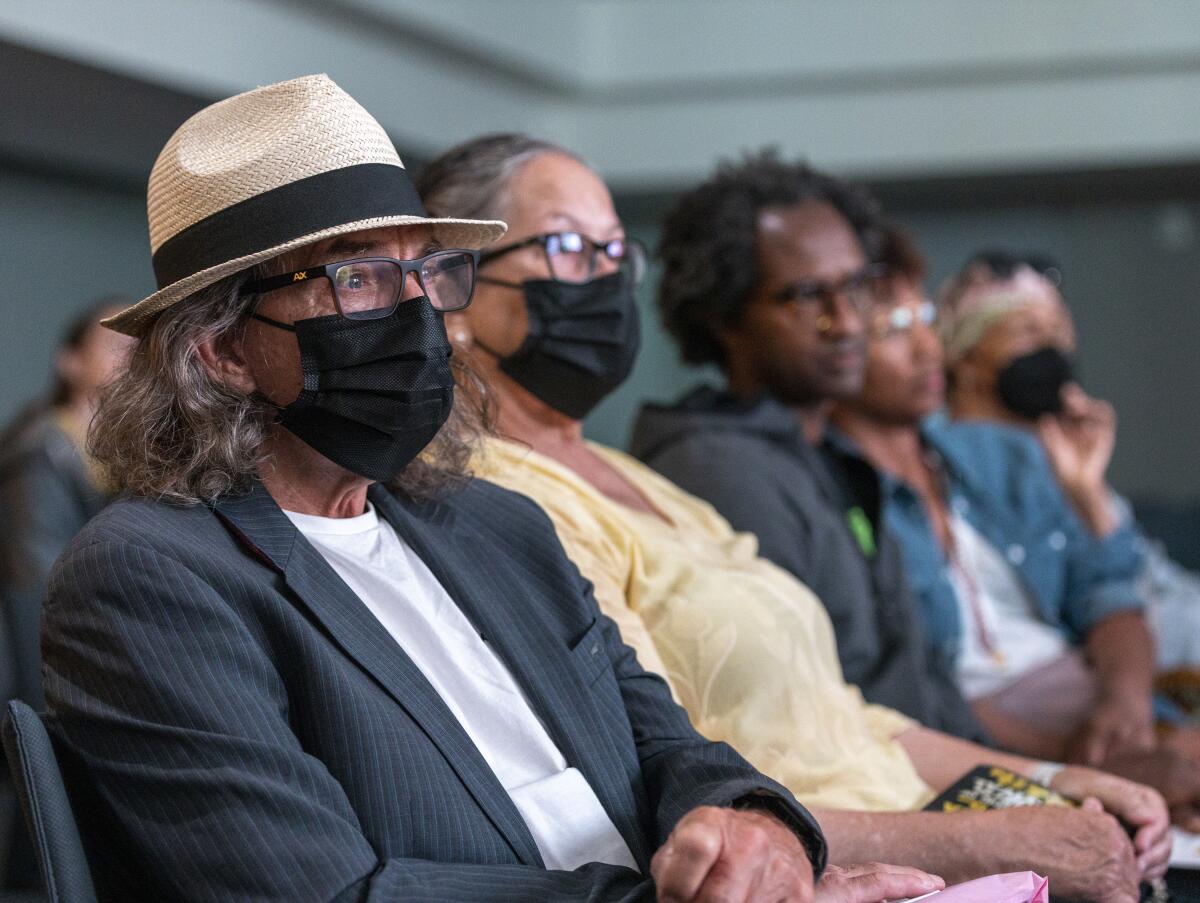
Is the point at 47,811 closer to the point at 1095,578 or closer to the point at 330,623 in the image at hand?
the point at 330,623

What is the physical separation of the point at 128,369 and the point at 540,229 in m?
0.85

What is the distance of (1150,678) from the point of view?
3.40m

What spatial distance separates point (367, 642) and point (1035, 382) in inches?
124

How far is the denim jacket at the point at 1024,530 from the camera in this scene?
3385 millimetres

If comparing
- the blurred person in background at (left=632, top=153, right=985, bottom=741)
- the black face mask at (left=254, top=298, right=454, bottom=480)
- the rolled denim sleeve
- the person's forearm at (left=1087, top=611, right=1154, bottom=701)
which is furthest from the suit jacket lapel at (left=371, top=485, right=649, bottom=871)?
the rolled denim sleeve

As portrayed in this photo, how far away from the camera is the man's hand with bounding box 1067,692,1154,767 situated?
3.06m

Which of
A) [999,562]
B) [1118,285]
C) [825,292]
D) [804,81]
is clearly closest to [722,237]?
[825,292]

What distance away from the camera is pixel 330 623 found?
143 centimetres

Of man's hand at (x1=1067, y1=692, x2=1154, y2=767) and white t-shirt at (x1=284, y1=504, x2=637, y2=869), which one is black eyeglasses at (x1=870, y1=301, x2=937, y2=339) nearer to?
man's hand at (x1=1067, y1=692, x2=1154, y2=767)

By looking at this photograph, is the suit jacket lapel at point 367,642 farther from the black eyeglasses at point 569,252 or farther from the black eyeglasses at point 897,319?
the black eyeglasses at point 897,319

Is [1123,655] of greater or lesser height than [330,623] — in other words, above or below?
below

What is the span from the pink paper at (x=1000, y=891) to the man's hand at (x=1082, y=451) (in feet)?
8.24

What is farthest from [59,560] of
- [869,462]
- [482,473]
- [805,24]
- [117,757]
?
[805,24]

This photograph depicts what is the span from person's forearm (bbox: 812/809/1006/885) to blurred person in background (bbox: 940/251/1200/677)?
232cm
